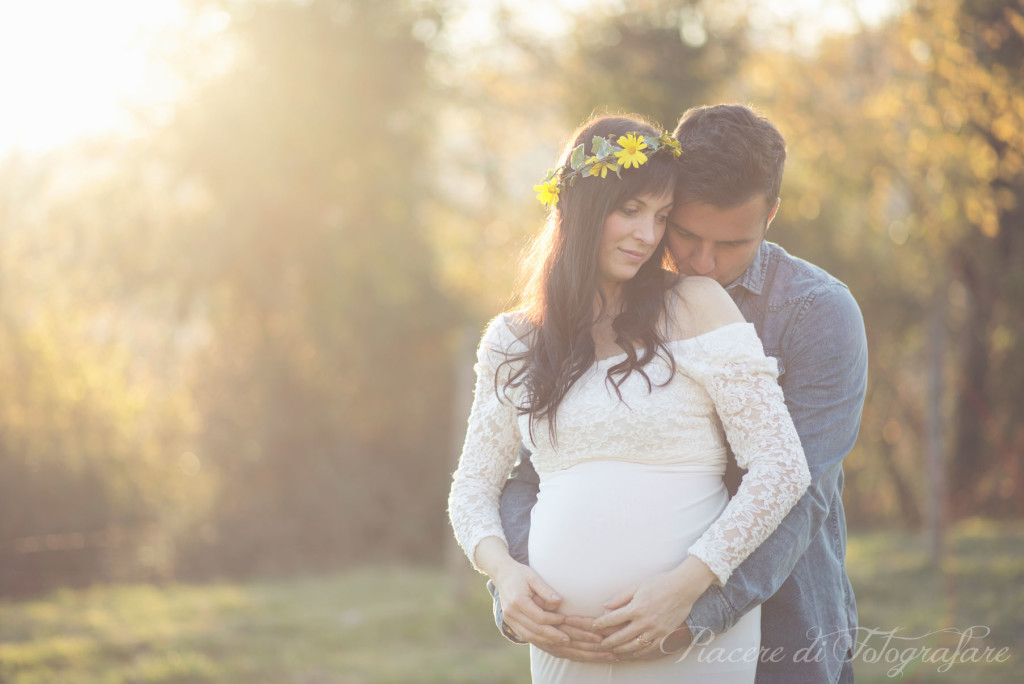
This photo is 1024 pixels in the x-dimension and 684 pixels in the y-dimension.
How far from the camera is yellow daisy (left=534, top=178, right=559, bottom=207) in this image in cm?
232

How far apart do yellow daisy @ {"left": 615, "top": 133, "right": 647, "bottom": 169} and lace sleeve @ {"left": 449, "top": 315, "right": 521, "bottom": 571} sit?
506mm

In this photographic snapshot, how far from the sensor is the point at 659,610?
1.93m

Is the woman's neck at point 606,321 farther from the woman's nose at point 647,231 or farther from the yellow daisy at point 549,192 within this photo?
the yellow daisy at point 549,192

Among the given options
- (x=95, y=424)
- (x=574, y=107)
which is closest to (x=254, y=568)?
(x=95, y=424)

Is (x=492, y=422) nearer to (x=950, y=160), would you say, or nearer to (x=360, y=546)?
(x=950, y=160)

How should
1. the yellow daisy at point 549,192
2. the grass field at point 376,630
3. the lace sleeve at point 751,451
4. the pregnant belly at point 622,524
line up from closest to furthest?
1. the lace sleeve at point 751,451
2. the pregnant belly at point 622,524
3. the yellow daisy at point 549,192
4. the grass field at point 376,630

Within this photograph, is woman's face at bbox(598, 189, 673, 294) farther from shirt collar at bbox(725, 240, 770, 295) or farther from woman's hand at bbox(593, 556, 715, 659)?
woman's hand at bbox(593, 556, 715, 659)

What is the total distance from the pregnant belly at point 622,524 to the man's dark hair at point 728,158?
0.66 metres

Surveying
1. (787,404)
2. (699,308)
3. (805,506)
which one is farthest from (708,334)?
(805,506)

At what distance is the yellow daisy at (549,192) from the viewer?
7.61ft

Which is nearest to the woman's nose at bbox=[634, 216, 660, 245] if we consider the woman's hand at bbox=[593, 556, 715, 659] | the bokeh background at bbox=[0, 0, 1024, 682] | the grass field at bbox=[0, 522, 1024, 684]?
the woman's hand at bbox=[593, 556, 715, 659]

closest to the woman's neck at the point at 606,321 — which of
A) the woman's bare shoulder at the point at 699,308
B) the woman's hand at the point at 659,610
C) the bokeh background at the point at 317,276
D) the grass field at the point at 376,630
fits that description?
the woman's bare shoulder at the point at 699,308

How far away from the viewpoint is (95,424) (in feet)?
27.0

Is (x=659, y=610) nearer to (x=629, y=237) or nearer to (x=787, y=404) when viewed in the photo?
(x=787, y=404)
